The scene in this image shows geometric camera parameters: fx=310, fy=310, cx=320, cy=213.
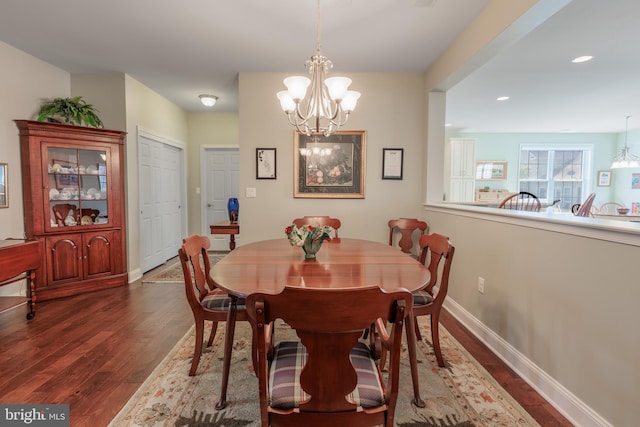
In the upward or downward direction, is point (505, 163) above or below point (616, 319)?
above

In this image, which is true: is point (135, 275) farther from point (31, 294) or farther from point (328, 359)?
point (328, 359)

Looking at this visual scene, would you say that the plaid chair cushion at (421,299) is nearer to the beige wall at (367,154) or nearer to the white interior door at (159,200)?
the beige wall at (367,154)

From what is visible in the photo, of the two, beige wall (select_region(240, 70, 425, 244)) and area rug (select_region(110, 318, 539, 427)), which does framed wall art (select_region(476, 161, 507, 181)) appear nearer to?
beige wall (select_region(240, 70, 425, 244))

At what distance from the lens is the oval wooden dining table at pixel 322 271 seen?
142 cm

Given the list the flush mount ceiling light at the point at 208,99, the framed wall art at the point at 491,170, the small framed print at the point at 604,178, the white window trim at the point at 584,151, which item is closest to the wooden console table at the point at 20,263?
the flush mount ceiling light at the point at 208,99

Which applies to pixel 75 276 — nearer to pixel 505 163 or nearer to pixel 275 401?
pixel 275 401

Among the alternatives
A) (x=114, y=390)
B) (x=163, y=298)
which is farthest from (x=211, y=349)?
(x=163, y=298)

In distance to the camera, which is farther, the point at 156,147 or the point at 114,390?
the point at 156,147

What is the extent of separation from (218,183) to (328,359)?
5.08 meters

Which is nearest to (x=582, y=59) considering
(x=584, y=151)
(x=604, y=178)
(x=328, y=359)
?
(x=328, y=359)

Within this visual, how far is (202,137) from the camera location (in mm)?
5555

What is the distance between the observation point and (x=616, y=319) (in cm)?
135

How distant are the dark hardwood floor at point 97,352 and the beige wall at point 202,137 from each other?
258 cm

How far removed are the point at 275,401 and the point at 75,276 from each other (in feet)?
11.1
